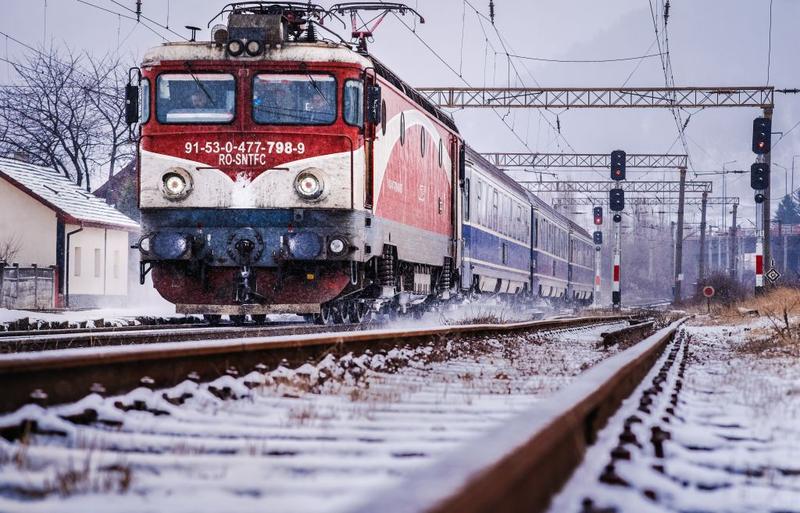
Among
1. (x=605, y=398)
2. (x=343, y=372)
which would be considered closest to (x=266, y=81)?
(x=343, y=372)

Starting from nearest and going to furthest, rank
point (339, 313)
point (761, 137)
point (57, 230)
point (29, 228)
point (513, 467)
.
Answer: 1. point (513, 467)
2. point (339, 313)
3. point (761, 137)
4. point (57, 230)
5. point (29, 228)

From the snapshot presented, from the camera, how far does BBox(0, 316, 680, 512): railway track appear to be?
2850 millimetres

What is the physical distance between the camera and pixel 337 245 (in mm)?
12266

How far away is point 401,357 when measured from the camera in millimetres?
8148

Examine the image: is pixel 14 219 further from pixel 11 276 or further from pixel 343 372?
pixel 343 372

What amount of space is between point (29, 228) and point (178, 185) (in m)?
20.3

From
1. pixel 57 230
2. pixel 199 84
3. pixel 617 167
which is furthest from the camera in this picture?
pixel 57 230

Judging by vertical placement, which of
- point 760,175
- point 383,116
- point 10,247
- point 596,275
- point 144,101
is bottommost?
point 596,275

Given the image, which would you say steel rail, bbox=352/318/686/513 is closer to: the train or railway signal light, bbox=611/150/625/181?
the train

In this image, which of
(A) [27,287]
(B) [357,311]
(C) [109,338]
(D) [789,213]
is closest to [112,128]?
(A) [27,287]

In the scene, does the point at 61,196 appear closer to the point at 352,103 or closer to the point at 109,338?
the point at 352,103

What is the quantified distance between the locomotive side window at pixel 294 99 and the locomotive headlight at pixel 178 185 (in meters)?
1.06

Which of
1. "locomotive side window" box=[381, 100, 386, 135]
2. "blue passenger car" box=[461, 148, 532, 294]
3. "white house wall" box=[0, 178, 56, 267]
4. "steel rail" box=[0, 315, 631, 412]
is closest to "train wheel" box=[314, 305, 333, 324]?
"locomotive side window" box=[381, 100, 386, 135]

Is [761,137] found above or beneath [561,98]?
beneath
